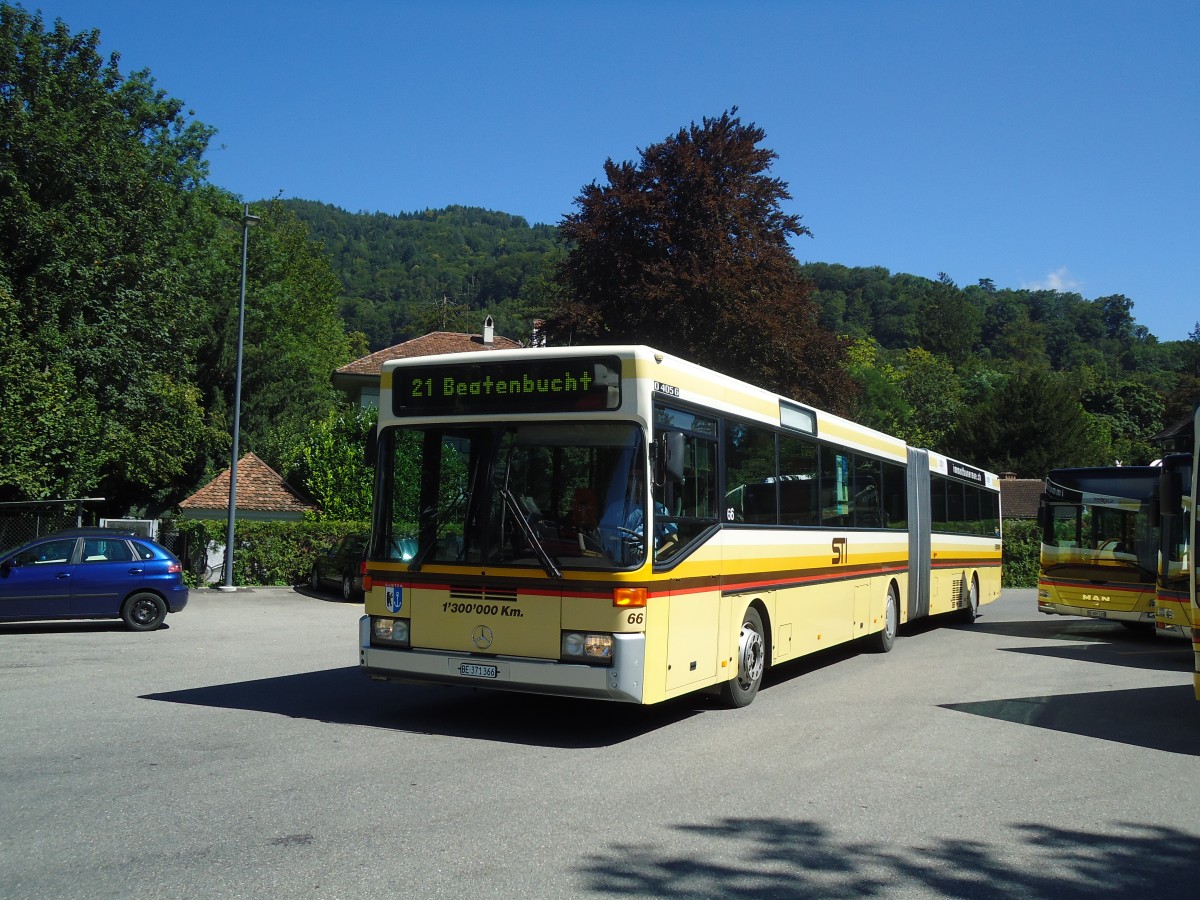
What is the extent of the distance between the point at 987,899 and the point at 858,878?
2.01 feet

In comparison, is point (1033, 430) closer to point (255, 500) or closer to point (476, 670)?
point (255, 500)

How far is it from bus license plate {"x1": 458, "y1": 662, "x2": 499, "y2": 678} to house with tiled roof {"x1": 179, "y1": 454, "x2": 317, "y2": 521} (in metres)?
28.5

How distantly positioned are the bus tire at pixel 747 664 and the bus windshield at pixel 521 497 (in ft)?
8.34

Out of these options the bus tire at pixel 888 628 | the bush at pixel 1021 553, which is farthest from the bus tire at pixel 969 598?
the bush at pixel 1021 553

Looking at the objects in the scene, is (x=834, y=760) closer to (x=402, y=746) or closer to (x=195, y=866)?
(x=402, y=746)

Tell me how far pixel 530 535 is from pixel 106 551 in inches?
445

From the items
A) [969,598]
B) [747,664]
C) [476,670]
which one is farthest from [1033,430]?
[476,670]

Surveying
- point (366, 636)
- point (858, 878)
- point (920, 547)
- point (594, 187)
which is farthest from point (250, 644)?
point (594, 187)

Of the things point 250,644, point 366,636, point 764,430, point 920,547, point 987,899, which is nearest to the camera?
point 987,899

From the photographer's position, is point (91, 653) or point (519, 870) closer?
point (519, 870)

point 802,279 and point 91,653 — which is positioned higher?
point 802,279

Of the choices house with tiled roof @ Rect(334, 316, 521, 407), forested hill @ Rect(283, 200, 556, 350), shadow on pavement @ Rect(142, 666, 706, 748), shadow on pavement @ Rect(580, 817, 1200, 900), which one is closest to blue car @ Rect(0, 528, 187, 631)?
shadow on pavement @ Rect(142, 666, 706, 748)

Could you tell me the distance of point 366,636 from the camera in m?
9.29

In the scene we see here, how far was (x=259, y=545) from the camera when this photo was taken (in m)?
28.2
